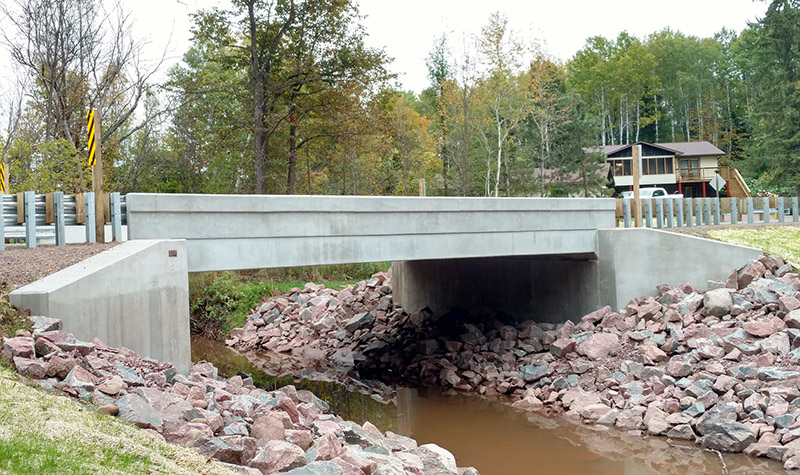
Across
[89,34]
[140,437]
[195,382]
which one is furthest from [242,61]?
[140,437]

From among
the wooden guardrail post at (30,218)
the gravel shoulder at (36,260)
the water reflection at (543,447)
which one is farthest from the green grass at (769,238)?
the wooden guardrail post at (30,218)

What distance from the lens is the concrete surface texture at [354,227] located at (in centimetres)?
1108

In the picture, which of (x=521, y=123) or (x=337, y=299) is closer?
(x=337, y=299)

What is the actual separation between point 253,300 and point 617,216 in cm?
1265

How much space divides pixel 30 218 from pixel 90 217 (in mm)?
811

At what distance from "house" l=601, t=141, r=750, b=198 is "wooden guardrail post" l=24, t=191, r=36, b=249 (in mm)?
45747

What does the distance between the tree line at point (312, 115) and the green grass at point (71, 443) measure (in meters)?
14.8

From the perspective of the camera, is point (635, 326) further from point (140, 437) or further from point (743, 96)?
point (743, 96)

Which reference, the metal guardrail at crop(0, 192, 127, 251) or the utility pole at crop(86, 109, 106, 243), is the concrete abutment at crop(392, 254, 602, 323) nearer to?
the metal guardrail at crop(0, 192, 127, 251)

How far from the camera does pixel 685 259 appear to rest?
1573cm

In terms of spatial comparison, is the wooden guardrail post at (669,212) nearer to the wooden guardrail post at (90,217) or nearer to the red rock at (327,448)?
the wooden guardrail post at (90,217)

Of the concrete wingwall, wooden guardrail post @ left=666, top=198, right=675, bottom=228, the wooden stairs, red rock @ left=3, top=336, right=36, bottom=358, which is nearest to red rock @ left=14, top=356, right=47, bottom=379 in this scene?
red rock @ left=3, top=336, right=36, bottom=358

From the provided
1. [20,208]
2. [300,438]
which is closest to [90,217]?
[20,208]

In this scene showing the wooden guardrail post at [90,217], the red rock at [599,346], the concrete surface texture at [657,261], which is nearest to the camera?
the wooden guardrail post at [90,217]
